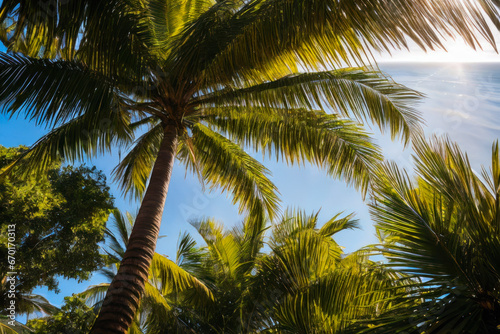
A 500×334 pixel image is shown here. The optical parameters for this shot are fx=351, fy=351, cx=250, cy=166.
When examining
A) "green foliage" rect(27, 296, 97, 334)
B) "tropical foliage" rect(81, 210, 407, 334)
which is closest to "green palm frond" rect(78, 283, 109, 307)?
"tropical foliage" rect(81, 210, 407, 334)

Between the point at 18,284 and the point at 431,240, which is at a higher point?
the point at 18,284

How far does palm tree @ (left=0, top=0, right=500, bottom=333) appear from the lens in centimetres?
365

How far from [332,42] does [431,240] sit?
2.50 m

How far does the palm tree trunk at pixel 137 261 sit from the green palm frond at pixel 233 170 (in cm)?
158

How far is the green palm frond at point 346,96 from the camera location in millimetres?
5113

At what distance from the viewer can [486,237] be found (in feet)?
7.83

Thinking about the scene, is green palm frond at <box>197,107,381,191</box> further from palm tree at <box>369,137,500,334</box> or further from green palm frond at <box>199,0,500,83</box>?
palm tree at <box>369,137,500,334</box>

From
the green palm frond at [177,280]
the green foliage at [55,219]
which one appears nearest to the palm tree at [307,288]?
the green palm frond at [177,280]

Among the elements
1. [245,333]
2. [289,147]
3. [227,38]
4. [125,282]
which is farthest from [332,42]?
[245,333]

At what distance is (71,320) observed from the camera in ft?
18.2

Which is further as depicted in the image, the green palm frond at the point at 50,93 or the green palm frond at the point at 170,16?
the green palm frond at the point at 170,16

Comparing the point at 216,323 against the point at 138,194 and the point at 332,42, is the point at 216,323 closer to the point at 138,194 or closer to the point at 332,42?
the point at 138,194

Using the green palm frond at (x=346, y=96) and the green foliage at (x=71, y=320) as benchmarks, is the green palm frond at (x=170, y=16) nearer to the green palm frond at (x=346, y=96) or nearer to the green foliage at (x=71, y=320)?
the green palm frond at (x=346, y=96)

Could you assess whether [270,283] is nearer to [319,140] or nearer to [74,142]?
[319,140]
